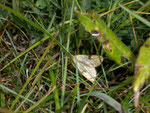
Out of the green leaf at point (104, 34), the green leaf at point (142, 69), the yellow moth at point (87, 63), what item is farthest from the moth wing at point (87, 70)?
the green leaf at point (142, 69)

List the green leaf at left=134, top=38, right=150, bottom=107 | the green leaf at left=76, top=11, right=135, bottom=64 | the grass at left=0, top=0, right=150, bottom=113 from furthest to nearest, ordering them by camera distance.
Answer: the grass at left=0, top=0, right=150, bottom=113, the green leaf at left=76, top=11, right=135, bottom=64, the green leaf at left=134, top=38, right=150, bottom=107

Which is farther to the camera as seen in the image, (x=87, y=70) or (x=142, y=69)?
(x=87, y=70)

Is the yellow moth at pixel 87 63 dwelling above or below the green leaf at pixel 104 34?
below

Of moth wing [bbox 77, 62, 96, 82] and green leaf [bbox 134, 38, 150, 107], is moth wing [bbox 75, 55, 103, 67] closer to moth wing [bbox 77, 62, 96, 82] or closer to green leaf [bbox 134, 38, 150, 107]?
moth wing [bbox 77, 62, 96, 82]

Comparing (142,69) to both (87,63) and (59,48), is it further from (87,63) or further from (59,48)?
(59,48)

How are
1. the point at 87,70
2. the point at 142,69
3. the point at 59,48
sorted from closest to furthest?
the point at 142,69
the point at 87,70
the point at 59,48

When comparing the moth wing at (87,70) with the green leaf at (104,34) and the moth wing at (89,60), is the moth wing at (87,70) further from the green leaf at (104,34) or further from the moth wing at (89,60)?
the green leaf at (104,34)

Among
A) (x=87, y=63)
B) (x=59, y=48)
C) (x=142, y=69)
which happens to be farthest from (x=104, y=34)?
(x=59, y=48)

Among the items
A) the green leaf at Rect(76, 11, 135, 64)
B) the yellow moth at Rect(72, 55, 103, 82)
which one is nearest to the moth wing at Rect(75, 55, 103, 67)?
the yellow moth at Rect(72, 55, 103, 82)
